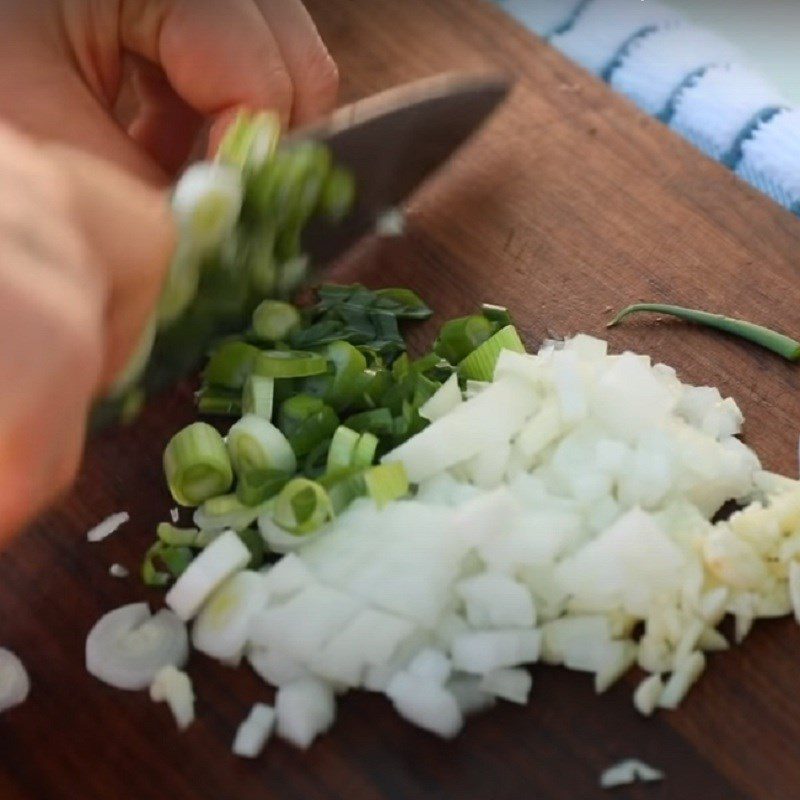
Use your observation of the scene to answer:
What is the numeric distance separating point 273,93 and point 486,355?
14.4 inches

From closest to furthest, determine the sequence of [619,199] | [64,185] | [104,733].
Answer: [64,185]
[104,733]
[619,199]

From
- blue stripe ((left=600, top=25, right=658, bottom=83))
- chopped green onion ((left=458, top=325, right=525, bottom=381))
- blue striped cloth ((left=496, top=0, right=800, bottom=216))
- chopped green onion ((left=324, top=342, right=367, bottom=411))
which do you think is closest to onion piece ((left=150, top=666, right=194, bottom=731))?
chopped green onion ((left=324, top=342, right=367, bottom=411))

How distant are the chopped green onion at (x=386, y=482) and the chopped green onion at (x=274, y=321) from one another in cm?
24

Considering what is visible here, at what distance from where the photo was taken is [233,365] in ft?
4.24

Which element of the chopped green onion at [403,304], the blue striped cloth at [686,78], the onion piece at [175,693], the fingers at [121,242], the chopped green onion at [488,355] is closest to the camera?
the fingers at [121,242]

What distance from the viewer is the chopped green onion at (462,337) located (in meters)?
1.32

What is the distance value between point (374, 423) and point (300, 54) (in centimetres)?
43

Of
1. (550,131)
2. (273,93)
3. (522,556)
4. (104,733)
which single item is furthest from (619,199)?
(104,733)

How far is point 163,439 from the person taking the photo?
129 cm

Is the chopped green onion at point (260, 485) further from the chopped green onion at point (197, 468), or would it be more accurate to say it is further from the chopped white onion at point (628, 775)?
the chopped white onion at point (628, 775)

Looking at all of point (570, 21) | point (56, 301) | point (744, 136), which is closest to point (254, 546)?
point (56, 301)

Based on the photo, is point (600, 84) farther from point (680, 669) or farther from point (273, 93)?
point (680, 669)

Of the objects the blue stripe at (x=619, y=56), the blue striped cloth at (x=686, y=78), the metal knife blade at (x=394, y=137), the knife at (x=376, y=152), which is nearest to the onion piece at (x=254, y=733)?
the knife at (x=376, y=152)

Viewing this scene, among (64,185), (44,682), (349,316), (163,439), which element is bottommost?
(44,682)
